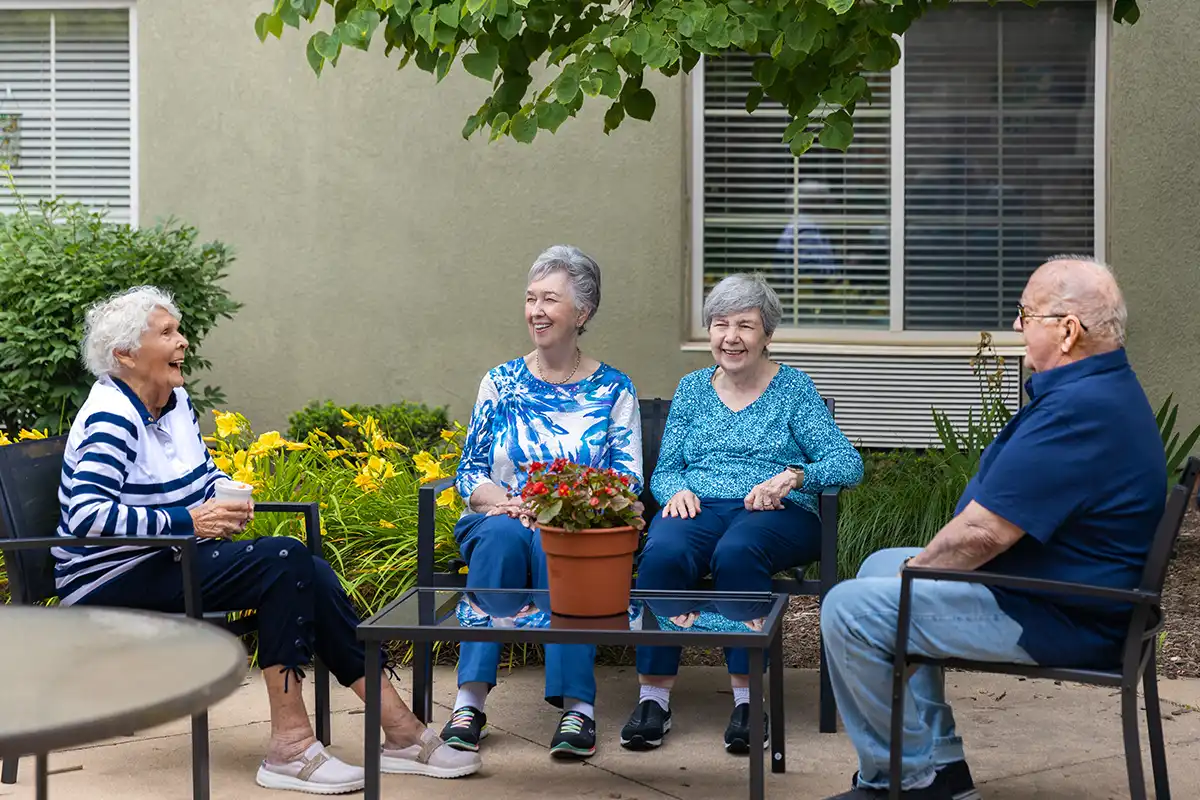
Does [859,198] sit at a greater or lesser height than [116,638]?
greater

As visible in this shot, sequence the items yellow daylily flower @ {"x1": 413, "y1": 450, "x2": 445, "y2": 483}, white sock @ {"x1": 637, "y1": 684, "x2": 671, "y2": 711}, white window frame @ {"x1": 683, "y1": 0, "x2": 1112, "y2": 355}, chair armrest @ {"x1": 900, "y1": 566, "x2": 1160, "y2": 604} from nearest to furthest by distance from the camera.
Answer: chair armrest @ {"x1": 900, "y1": 566, "x2": 1160, "y2": 604} < white sock @ {"x1": 637, "y1": 684, "x2": 671, "y2": 711} < yellow daylily flower @ {"x1": 413, "y1": 450, "x2": 445, "y2": 483} < white window frame @ {"x1": 683, "y1": 0, "x2": 1112, "y2": 355}

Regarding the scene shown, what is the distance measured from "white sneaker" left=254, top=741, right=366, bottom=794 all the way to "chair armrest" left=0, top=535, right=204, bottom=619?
47 cm

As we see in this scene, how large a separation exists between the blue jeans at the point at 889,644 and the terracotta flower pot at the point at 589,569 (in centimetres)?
50

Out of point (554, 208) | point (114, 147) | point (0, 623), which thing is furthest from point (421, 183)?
point (0, 623)

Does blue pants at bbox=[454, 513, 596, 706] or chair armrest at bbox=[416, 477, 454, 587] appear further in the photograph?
chair armrest at bbox=[416, 477, 454, 587]

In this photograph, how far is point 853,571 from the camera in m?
5.64

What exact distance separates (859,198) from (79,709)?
22.8 ft

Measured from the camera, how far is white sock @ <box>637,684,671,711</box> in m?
4.06

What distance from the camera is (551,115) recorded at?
13.8 ft

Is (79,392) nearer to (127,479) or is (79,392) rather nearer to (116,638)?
(127,479)

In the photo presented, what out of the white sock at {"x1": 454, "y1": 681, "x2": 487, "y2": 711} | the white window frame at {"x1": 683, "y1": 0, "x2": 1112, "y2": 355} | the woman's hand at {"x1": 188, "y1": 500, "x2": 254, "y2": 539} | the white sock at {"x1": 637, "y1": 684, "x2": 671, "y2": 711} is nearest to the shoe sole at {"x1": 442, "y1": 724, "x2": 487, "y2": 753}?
the white sock at {"x1": 454, "y1": 681, "x2": 487, "y2": 711}

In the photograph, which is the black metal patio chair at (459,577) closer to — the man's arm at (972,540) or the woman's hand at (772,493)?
the woman's hand at (772,493)

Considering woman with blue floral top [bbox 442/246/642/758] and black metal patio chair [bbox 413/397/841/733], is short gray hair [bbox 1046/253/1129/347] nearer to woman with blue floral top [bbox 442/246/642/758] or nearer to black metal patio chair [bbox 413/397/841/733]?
black metal patio chair [bbox 413/397/841/733]

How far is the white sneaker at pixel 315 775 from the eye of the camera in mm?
3648
